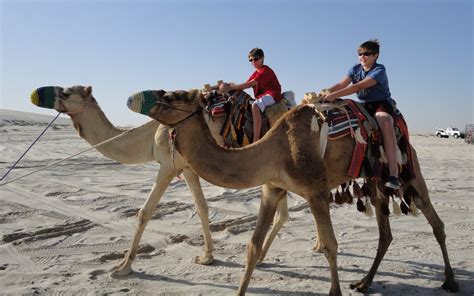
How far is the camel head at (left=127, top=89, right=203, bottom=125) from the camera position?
3.95 meters

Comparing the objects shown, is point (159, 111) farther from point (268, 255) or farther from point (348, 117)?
point (268, 255)

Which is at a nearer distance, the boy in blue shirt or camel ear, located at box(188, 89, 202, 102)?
camel ear, located at box(188, 89, 202, 102)

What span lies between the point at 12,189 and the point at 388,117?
8.87m

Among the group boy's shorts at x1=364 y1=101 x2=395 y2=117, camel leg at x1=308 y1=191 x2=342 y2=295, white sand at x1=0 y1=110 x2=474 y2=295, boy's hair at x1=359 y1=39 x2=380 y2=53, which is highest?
boy's hair at x1=359 y1=39 x2=380 y2=53

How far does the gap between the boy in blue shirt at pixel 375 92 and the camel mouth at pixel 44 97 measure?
359 cm

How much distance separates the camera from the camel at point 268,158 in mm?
4102

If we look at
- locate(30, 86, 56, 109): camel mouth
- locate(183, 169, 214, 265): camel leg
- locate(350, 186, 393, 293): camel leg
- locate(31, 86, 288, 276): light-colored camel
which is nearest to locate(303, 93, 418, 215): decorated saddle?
locate(350, 186, 393, 293): camel leg

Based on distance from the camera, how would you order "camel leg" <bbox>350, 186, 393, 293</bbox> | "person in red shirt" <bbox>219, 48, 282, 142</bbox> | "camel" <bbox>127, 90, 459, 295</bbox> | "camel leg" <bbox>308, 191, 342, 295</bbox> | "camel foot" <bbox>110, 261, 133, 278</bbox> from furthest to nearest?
"person in red shirt" <bbox>219, 48, 282, 142</bbox>, "camel foot" <bbox>110, 261, 133, 278</bbox>, "camel leg" <bbox>350, 186, 393, 293</bbox>, "camel leg" <bbox>308, 191, 342, 295</bbox>, "camel" <bbox>127, 90, 459, 295</bbox>

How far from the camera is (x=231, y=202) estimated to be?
32.6 feet

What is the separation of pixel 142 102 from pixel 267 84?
3000 mm

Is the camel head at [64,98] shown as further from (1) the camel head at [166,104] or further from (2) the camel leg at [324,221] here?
(2) the camel leg at [324,221]

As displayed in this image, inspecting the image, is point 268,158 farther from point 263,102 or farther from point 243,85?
point 243,85

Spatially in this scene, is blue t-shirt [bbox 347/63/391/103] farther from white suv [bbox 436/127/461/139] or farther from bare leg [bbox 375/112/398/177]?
white suv [bbox 436/127/461/139]

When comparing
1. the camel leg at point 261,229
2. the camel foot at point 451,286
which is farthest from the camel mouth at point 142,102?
the camel foot at point 451,286
